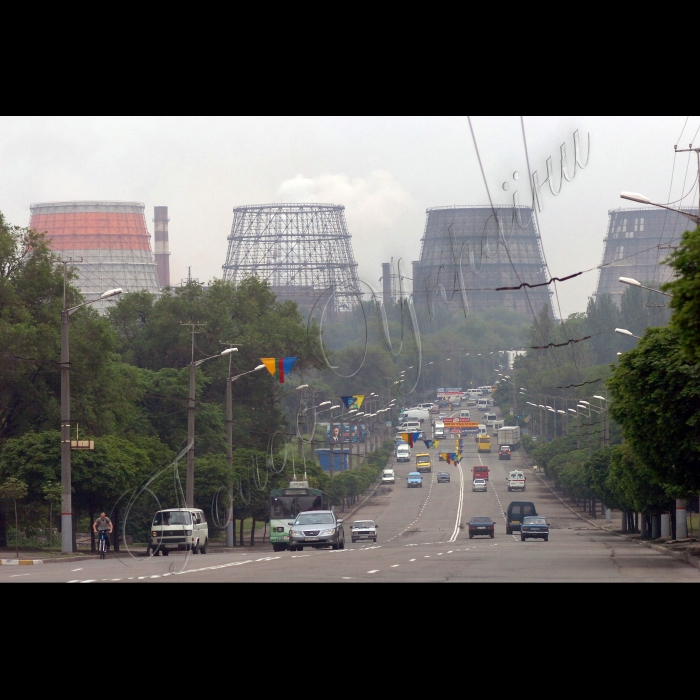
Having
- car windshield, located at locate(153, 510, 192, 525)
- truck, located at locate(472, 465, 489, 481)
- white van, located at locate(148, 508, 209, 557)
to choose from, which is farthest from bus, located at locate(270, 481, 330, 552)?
truck, located at locate(472, 465, 489, 481)

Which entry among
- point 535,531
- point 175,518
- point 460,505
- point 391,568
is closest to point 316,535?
point 175,518

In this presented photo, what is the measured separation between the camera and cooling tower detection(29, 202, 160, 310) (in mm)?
165875

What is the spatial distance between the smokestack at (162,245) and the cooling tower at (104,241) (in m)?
9.21

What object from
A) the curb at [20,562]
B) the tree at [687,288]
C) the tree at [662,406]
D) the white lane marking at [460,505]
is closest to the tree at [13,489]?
the curb at [20,562]

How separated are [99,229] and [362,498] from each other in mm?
81907

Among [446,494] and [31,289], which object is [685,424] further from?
[446,494]

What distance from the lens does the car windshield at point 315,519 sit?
43344mm

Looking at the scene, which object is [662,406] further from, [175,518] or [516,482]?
[516,482]

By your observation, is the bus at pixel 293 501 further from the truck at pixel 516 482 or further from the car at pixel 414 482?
the car at pixel 414 482

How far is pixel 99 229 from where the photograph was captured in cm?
16775

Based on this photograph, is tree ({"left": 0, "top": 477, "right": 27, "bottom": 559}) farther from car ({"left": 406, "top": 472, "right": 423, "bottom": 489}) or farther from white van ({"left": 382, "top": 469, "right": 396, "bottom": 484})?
white van ({"left": 382, "top": 469, "right": 396, "bottom": 484})

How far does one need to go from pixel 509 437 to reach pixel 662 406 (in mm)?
99663

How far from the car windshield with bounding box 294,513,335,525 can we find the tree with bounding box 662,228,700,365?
24.8 metres

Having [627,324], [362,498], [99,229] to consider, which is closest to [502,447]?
[362,498]
